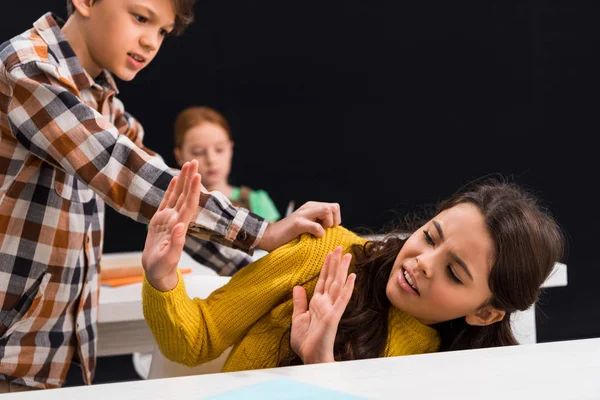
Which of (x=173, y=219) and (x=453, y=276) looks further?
(x=453, y=276)

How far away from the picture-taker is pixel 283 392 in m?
0.99

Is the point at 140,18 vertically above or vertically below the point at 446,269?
above

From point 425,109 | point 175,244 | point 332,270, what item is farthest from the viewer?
point 425,109

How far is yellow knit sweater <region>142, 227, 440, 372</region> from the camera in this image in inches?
61.3

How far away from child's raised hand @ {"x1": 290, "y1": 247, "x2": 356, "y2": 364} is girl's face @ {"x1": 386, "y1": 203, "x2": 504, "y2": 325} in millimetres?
176

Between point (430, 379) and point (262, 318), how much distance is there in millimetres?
628

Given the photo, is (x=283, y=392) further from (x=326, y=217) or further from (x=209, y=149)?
(x=209, y=149)

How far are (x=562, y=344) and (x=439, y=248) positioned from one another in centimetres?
36

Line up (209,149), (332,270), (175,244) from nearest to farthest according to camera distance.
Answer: (175,244), (332,270), (209,149)

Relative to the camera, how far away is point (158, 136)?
4203mm

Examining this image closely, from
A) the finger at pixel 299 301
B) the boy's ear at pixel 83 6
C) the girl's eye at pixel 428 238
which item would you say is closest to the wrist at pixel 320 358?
the finger at pixel 299 301

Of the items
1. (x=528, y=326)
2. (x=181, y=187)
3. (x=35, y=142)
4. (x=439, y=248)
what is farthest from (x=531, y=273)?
(x=35, y=142)

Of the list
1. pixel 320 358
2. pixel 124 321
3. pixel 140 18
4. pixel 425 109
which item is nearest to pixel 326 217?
pixel 320 358

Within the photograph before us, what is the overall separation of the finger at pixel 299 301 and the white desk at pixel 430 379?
0.35 metres
